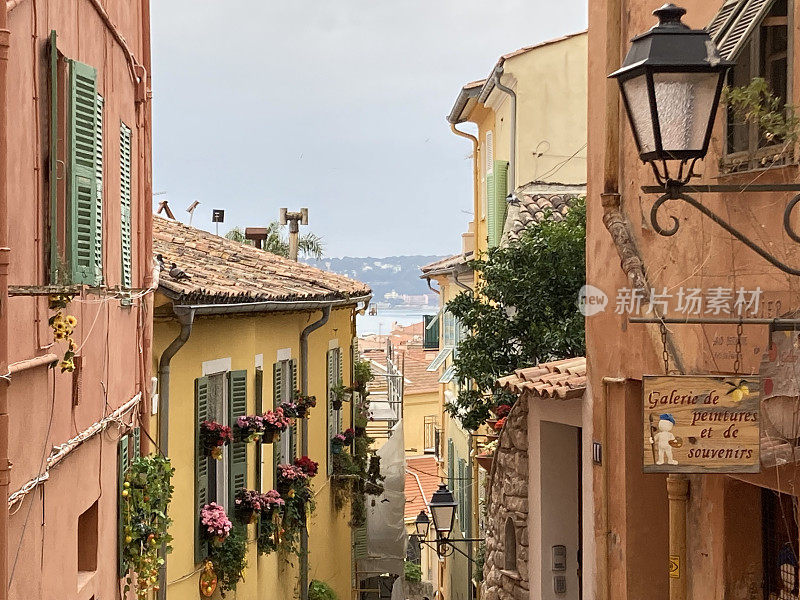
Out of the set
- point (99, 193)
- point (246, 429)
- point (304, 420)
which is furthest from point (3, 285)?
point (304, 420)

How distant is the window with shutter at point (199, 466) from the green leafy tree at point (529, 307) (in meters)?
3.40

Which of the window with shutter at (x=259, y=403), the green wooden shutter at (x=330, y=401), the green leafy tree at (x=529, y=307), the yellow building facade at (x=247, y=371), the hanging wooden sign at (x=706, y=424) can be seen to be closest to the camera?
the hanging wooden sign at (x=706, y=424)

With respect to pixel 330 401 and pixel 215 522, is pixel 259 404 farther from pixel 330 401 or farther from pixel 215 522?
pixel 330 401

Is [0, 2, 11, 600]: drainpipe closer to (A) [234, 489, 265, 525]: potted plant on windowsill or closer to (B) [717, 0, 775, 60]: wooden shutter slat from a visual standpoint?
(B) [717, 0, 775, 60]: wooden shutter slat

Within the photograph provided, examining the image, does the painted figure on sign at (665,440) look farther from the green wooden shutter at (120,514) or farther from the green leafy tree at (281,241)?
the green leafy tree at (281,241)

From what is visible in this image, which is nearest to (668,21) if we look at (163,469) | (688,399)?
(688,399)

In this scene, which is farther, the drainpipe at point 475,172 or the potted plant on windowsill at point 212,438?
the drainpipe at point 475,172

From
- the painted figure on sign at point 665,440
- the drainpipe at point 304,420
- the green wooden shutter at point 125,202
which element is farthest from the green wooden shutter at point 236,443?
the painted figure on sign at point 665,440

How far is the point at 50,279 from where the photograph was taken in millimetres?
6340

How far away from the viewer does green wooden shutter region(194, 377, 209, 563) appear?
12320 millimetres

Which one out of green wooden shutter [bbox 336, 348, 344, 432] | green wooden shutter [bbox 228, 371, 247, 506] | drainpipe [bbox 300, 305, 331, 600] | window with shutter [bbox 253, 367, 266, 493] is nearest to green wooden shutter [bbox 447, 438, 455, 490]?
green wooden shutter [bbox 336, 348, 344, 432]

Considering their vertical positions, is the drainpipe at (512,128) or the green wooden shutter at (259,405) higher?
the drainpipe at (512,128)

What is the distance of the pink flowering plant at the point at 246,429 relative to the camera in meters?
13.5

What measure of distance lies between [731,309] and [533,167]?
13.9 meters
